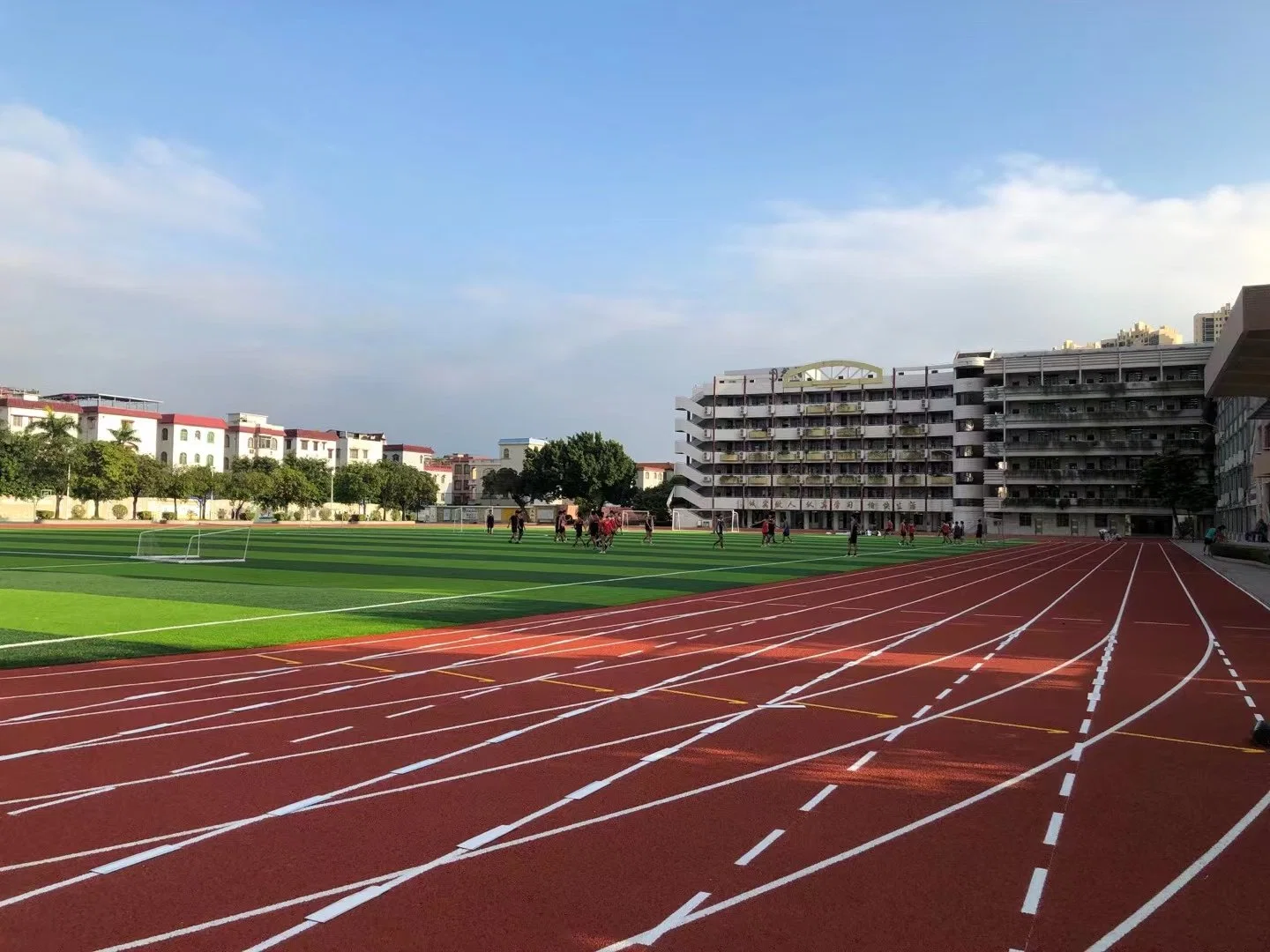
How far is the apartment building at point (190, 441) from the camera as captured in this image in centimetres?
10831

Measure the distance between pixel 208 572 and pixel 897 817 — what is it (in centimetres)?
2419

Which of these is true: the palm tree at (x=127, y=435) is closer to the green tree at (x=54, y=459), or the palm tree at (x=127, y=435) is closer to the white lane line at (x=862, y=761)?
the green tree at (x=54, y=459)

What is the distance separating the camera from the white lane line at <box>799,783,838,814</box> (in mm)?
6812

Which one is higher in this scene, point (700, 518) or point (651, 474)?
point (651, 474)

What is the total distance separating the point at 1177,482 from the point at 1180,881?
79094 millimetres

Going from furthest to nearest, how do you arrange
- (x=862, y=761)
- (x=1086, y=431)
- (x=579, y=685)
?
(x=1086, y=431)
(x=579, y=685)
(x=862, y=761)

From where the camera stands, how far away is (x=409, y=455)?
149 meters

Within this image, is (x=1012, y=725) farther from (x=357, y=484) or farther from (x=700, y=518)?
(x=357, y=484)

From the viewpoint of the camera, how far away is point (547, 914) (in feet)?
16.4

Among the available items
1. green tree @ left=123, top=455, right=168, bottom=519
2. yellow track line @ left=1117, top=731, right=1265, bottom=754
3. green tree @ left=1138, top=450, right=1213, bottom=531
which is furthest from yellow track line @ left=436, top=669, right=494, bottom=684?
green tree @ left=123, top=455, right=168, bottom=519

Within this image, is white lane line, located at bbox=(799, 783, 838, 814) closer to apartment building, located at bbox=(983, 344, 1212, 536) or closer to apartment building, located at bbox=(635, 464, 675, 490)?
apartment building, located at bbox=(983, 344, 1212, 536)

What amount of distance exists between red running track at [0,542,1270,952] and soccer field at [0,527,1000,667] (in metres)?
2.65

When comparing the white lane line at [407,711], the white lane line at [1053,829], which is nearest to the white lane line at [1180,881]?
the white lane line at [1053,829]

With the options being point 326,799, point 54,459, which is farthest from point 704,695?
point 54,459
